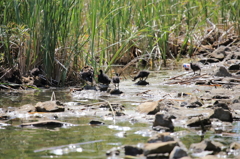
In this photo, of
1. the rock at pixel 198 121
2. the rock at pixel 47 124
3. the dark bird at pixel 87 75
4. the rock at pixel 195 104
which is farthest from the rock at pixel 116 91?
the rock at pixel 198 121

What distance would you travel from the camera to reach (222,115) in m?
4.39

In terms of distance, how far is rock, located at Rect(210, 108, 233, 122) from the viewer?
4.38 meters

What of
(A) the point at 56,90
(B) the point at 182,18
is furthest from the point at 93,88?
(B) the point at 182,18

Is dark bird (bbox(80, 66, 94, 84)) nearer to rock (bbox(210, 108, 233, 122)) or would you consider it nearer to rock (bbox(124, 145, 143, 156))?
rock (bbox(210, 108, 233, 122))

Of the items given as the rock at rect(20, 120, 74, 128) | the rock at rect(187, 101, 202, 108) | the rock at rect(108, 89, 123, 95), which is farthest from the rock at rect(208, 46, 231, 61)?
the rock at rect(20, 120, 74, 128)

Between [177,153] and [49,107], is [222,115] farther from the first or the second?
[49,107]

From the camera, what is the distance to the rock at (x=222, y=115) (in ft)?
14.4

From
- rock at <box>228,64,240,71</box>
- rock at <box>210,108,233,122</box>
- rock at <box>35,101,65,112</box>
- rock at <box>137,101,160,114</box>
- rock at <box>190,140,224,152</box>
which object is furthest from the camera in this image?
rock at <box>228,64,240,71</box>

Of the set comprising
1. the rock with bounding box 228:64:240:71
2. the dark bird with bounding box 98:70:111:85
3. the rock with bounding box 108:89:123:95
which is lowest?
the rock with bounding box 108:89:123:95

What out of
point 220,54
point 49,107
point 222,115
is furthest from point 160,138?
point 220,54

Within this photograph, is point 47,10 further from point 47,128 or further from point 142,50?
point 142,50

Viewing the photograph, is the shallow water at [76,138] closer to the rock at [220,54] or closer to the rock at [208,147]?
the rock at [208,147]

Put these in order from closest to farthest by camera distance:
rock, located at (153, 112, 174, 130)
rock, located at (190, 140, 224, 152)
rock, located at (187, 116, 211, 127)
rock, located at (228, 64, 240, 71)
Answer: rock, located at (190, 140, 224, 152)
rock, located at (153, 112, 174, 130)
rock, located at (187, 116, 211, 127)
rock, located at (228, 64, 240, 71)

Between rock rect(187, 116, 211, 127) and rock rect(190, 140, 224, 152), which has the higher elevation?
rock rect(187, 116, 211, 127)
